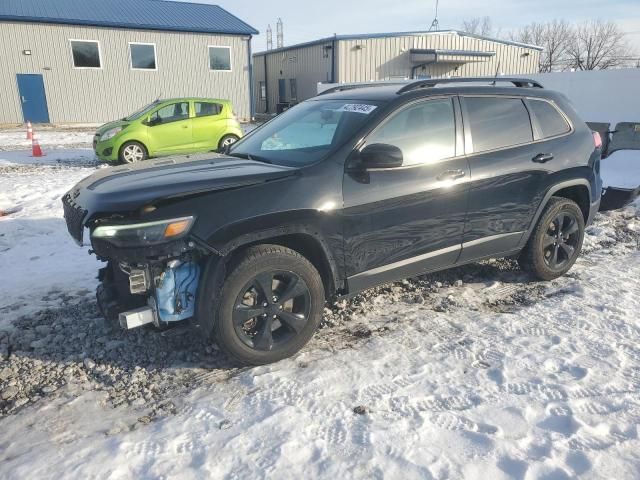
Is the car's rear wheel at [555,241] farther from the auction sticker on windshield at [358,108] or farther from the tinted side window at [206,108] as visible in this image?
the tinted side window at [206,108]

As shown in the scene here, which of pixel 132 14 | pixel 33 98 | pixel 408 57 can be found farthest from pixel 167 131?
pixel 408 57

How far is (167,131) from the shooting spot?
12.4 meters

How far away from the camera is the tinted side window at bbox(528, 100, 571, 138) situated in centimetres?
460

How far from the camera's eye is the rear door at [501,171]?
4.12 meters

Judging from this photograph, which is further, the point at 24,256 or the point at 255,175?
the point at 24,256

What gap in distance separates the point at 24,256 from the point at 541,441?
5.30m

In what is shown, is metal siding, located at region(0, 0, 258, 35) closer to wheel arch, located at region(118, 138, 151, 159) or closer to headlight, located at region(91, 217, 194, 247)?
wheel arch, located at region(118, 138, 151, 159)

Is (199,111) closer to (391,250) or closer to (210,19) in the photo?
(391,250)

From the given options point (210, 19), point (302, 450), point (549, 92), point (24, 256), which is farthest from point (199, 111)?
point (210, 19)

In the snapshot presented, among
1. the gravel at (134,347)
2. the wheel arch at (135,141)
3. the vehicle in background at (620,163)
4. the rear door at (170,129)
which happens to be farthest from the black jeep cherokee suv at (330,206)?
the rear door at (170,129)

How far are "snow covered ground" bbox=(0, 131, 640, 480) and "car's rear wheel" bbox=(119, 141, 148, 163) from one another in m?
7.65

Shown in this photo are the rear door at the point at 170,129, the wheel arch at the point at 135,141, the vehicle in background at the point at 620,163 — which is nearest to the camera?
the vehicle in background at the point at 620,163

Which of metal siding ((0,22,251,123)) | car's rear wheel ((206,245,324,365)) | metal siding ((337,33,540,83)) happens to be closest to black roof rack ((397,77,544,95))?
car's rear wheel ((206,245,324,365))

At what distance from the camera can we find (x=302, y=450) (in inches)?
102
